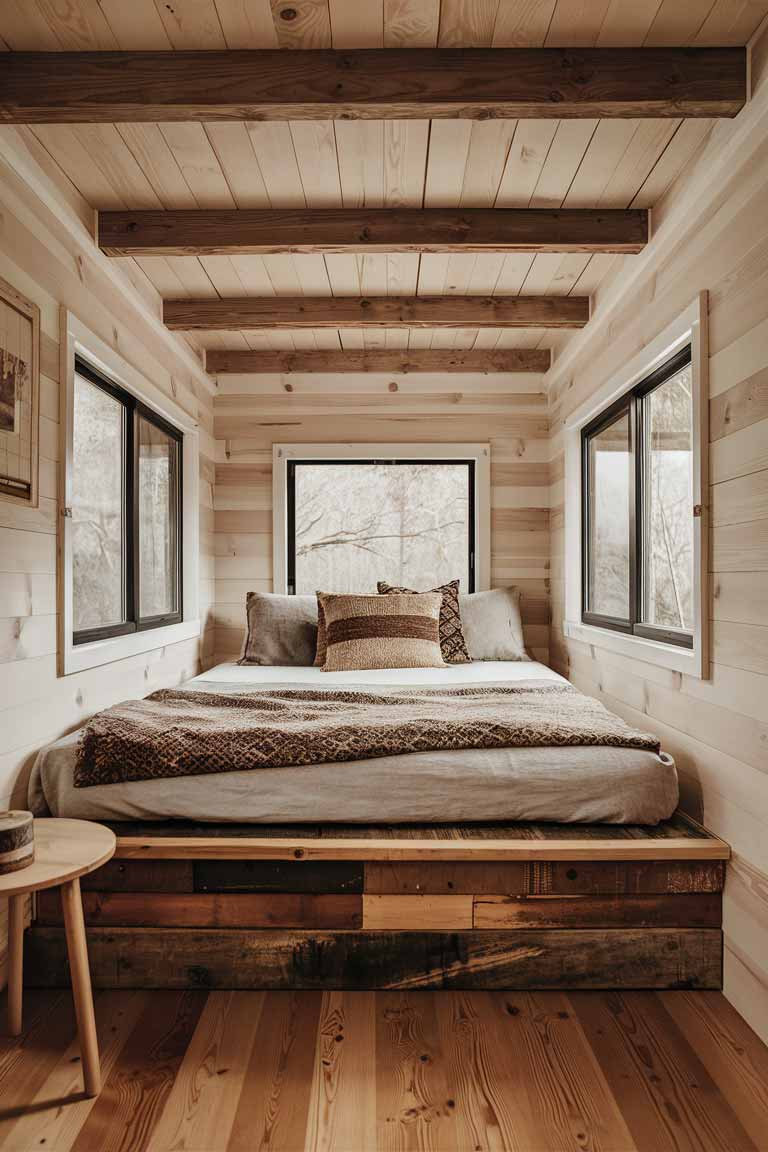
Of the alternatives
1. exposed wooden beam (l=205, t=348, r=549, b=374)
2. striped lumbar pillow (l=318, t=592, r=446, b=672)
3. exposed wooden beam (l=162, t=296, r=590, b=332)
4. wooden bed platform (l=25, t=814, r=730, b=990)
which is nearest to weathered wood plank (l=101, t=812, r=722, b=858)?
wooden bed platform (l=25, t=814, r=730, b=990)

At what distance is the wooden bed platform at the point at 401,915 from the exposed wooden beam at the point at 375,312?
223cm

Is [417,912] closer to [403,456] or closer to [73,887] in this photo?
[73,887]

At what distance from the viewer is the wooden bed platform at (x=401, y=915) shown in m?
1.90

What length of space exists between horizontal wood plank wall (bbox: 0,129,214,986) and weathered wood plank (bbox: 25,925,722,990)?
0.41m

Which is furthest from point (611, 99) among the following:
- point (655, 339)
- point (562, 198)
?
point (655, 339)

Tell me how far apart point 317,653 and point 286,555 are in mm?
810

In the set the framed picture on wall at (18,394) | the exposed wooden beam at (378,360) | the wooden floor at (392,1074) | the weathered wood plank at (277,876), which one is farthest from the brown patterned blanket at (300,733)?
the exposed wooden beam at (378,360)

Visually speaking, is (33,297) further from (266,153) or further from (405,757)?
(405,757)

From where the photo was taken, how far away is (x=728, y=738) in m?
1.91

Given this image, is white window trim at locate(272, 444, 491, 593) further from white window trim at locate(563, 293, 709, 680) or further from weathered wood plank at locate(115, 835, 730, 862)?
weathered wood plank at locate(115, 835, 730, 862)

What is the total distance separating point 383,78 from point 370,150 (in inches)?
15.7

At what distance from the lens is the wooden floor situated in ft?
4.67

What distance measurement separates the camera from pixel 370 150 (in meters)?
2.13

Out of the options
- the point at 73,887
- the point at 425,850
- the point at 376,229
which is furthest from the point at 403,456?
the point at 73,887
